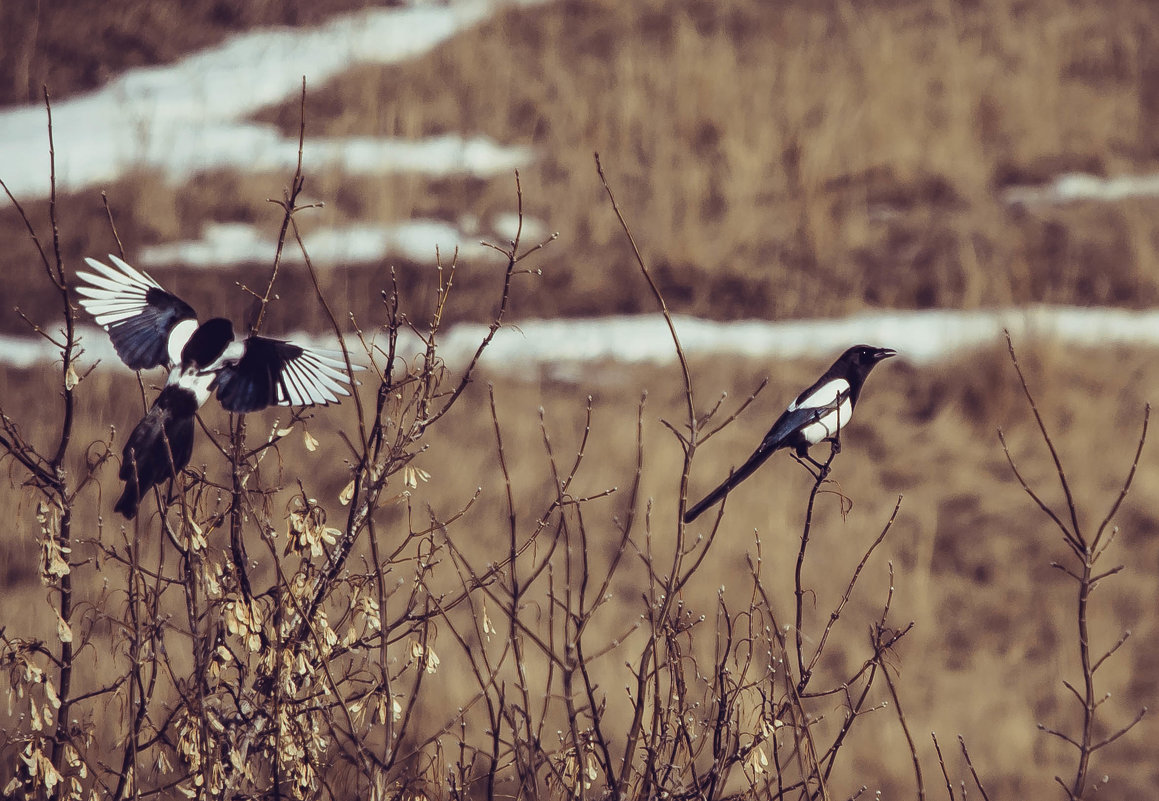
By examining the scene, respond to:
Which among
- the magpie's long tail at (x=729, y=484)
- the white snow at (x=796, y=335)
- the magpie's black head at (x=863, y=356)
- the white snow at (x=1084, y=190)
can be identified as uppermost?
the white snow at (x=1084, y=190)

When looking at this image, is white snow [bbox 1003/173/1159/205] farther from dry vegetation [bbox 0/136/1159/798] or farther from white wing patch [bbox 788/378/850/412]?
white wing patch [bbox 788/378/850/412]

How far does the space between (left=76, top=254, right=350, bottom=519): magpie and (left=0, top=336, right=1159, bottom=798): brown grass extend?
3622 mm

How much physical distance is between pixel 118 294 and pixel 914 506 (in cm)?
633

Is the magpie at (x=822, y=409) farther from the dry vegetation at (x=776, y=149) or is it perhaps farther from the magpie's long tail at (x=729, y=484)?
the dry vegetation at (x=776, y=149)

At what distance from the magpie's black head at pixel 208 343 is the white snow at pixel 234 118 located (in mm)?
6842

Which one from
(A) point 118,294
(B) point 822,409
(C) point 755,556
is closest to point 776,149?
(C) point 755,556

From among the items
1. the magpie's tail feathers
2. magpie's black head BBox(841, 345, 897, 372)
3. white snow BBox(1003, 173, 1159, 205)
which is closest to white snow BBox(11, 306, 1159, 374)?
white snow BBox(1003, 173, 1159, 205)

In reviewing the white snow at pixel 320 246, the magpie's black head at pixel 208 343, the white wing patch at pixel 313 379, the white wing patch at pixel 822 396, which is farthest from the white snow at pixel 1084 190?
the magpie's black head at pixel 208 343

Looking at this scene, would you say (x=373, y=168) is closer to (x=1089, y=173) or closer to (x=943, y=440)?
(x=943, y=440)

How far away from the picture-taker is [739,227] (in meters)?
9.70

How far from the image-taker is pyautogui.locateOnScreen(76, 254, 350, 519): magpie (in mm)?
2113

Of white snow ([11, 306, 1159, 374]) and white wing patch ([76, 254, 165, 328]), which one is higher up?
white snow ([11, 306, 1159, 374])

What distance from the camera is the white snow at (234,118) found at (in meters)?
9.13

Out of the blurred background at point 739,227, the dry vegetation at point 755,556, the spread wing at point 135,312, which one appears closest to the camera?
the spread wing at point 135,312
